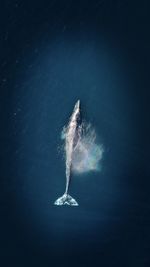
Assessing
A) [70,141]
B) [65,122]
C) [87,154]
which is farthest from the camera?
[87,154]

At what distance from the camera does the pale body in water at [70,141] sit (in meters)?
9.11

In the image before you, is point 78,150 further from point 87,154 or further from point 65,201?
point 65,201

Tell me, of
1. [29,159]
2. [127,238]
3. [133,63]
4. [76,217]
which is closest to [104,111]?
[133,63]

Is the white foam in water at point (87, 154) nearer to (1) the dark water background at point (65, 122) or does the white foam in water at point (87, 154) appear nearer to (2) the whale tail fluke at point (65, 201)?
(1) the dark water background at point (65, 122)

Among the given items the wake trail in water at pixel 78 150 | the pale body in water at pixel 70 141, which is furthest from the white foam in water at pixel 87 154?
the pale body in water at pixel 70 141

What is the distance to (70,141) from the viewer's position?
9500 millimetres

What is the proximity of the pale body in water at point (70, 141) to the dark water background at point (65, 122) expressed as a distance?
17 centimetres

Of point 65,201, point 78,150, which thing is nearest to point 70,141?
point 78,150

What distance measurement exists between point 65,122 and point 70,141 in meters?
0.66

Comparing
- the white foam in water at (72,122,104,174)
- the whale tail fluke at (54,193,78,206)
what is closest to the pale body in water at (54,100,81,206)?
the whale tail fluke at (54,193,78,206)

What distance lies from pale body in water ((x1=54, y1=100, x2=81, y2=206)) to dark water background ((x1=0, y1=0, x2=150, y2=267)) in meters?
0.17

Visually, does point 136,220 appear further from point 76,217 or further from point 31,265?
point 31,265

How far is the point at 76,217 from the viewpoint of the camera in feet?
34.3

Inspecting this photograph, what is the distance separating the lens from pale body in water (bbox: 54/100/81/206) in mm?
9109
